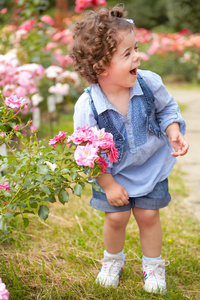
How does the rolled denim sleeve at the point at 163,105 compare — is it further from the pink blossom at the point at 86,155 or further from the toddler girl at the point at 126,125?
the pink blossom at the point at 86,155

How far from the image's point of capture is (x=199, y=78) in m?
10.1

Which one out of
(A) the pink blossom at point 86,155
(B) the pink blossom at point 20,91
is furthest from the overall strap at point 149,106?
(B) the pink blossom at point 20,91

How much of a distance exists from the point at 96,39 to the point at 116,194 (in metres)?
0.63

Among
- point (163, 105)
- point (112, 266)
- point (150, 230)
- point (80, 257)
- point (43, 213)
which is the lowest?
point (80, 257)

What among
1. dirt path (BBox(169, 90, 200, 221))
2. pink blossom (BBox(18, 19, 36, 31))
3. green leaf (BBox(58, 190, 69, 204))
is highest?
pink blossom (BBox(18, 19, 36, 31))

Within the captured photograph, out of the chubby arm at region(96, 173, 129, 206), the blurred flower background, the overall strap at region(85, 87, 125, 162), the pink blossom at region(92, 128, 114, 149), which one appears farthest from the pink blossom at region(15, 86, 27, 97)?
the pink blossom at region(92, 128, 114, 149)

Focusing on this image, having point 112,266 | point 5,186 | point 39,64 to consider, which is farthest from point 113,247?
point 39,64

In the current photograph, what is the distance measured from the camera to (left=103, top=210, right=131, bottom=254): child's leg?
1.79 meters

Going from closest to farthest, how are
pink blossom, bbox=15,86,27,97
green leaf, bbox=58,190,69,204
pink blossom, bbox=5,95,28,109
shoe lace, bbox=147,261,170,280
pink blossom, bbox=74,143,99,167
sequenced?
pink blossom, bbox=74,143,99,167
green leaf, bbox=58,190,69,204
pink blossom, bbox=5,95,28,109
shoe lace, bbox=147,261,170,280
pink blossom, bbox=15,86,27,97

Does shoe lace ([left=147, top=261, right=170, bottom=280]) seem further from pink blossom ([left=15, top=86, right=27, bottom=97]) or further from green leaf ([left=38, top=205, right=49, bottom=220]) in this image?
pink blossom ([left=15, top=86, right=27, bottom=97])

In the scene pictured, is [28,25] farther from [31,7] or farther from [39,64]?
[39,64]

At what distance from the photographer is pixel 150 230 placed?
5.99 ft

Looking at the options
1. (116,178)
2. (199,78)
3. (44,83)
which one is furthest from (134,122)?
(199,78)

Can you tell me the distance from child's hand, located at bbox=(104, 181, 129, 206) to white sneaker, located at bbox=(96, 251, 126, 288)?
0.31m
